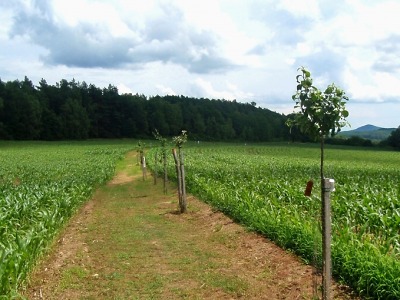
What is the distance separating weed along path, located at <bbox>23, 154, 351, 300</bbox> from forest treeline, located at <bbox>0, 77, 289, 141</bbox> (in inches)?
2976

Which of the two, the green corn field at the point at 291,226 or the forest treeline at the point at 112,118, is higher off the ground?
the forest treeline at the point at 112,118

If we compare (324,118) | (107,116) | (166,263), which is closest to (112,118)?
(107,116)

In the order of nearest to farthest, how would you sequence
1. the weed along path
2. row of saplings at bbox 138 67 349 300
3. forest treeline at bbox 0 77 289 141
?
row of saplings at bbox 138 67 349 300
the weed along path
forest treeline at bbox 0 77 289 141

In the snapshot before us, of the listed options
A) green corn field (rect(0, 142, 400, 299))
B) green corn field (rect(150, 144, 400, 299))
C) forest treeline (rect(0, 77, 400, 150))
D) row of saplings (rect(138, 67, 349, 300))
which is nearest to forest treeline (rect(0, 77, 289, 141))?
forest treeline (rect(0, 77, 400, 150))

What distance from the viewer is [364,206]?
10266mm

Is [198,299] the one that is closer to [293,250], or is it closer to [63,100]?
[293,250]

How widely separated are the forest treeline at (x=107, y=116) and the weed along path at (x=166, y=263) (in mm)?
75582

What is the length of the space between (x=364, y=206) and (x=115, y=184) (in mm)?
16904

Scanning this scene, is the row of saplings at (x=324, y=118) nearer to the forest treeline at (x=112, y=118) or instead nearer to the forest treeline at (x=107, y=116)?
the forest treeline at (x=112, y=118)

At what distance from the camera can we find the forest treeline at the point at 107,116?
83562 millimetres

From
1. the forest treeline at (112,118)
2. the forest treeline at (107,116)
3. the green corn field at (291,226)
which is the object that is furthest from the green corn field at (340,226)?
the forest treeline at (107,116)

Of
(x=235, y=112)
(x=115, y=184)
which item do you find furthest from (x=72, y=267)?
(x=235, y=112)

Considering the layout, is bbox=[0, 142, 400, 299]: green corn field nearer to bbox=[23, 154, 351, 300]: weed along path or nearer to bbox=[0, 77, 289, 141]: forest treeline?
bbox=[23, 154, 351, 300]: weed along path

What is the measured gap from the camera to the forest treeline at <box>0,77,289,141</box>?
3290 inches
